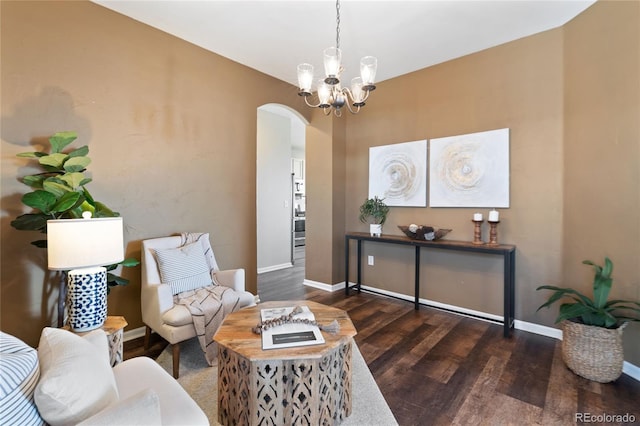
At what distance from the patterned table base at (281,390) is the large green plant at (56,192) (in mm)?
1168

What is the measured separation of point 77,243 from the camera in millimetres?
1628

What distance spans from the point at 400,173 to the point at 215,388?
299 cm

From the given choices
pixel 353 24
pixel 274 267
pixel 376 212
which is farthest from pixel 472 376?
pixel 274 267

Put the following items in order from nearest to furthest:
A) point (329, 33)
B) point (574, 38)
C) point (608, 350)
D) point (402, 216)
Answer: point (608, 350), point (574, 38), point (329, 33), point (402, 216)

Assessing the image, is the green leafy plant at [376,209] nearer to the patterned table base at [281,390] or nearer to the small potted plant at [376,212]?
the small potted plant at [376,212]

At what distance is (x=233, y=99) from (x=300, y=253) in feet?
14.4

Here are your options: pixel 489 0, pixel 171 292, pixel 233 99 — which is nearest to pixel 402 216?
pixel 489 0

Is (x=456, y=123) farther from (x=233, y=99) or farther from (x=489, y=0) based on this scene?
(x=233, y=99)

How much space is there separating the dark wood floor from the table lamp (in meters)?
0.86

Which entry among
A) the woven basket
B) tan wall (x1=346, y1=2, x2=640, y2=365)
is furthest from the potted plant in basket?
tan wall (x1=346, y1=2, x2=640, y2=365)

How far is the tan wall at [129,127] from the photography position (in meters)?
2.09

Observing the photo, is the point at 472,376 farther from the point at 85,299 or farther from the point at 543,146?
the point at 85,299

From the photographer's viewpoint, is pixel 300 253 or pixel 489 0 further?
pixel 300 253

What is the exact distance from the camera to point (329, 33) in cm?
277
